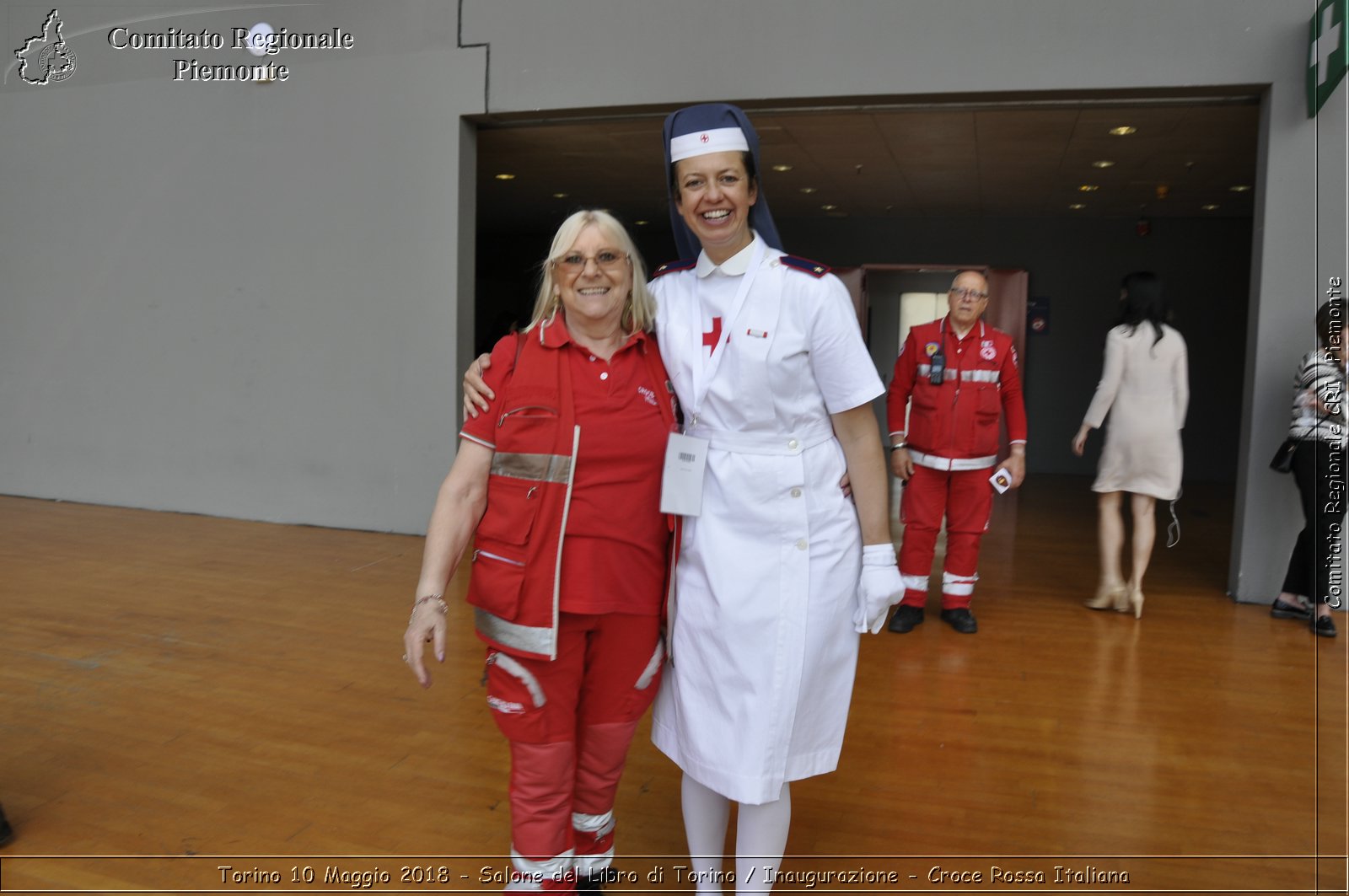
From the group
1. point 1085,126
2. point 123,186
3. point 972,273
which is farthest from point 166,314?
point 1085,126

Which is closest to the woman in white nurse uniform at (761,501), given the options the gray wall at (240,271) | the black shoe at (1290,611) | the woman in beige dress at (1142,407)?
the woman in beige dress at (1142,407)

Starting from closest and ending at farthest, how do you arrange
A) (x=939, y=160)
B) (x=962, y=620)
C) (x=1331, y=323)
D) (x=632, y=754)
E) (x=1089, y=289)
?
(x=632, y=754) < (x=1331, y=323) < (x=962, y=620) < (x=939, y=160) < (x=1089, y=289)

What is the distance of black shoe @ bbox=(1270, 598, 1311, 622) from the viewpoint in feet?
16.4

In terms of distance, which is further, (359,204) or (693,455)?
(359,204)

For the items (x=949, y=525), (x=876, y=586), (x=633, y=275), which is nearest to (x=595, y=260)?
(x=633, y=275)

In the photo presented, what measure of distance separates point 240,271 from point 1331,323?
6.62 metres

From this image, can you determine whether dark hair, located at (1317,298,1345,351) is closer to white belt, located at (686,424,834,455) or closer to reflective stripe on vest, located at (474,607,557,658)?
white belt, located at (686,424,834,455)

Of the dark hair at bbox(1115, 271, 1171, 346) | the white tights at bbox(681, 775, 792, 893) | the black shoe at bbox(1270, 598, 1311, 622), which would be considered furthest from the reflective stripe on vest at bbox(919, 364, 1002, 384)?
the white tights at bbox(681, 775, 792, 893)

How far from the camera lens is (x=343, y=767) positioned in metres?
3.05

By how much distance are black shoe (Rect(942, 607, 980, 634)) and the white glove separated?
2.89m

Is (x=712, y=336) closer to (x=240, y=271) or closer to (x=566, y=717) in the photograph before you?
(x=566, y=717)

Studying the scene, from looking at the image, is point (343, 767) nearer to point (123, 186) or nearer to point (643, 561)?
point (643, 561)

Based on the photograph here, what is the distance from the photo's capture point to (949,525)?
16.1ft

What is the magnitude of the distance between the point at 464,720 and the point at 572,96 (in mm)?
4227
